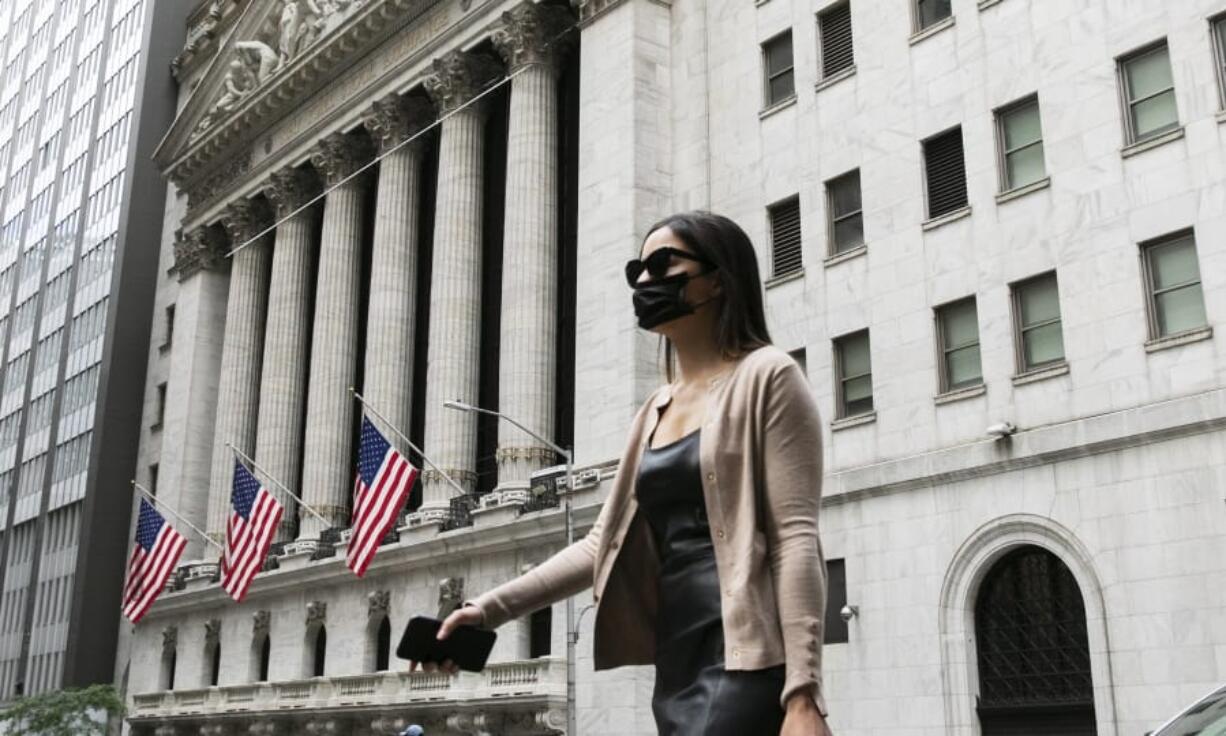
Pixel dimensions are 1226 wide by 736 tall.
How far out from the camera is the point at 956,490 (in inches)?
1060

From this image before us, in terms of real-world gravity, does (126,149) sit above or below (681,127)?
above

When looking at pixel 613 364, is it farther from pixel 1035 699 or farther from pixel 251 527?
pixel 1035 699

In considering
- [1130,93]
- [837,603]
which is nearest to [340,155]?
[837,603]

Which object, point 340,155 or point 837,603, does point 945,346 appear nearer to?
point 837,603

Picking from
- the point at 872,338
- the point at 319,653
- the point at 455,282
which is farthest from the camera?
the point at 319,653

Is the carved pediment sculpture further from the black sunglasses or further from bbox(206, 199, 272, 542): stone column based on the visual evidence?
the black sunglasses

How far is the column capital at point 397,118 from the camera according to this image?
47406 millimetres

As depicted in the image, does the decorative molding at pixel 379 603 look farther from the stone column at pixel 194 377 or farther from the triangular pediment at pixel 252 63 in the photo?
the triangular pediment at pixel 252 63

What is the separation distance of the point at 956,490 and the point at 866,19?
11344 millimetres

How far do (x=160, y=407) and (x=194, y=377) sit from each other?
5.74m

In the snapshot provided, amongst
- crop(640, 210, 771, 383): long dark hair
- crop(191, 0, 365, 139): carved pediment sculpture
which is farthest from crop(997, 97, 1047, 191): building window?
crop(191, 0, 365, 139): carved pediment sculpture

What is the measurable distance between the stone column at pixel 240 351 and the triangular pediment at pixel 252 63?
12.9 feet

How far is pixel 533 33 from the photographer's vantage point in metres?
41.6

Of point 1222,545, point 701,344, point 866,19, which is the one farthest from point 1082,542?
point 701,344
